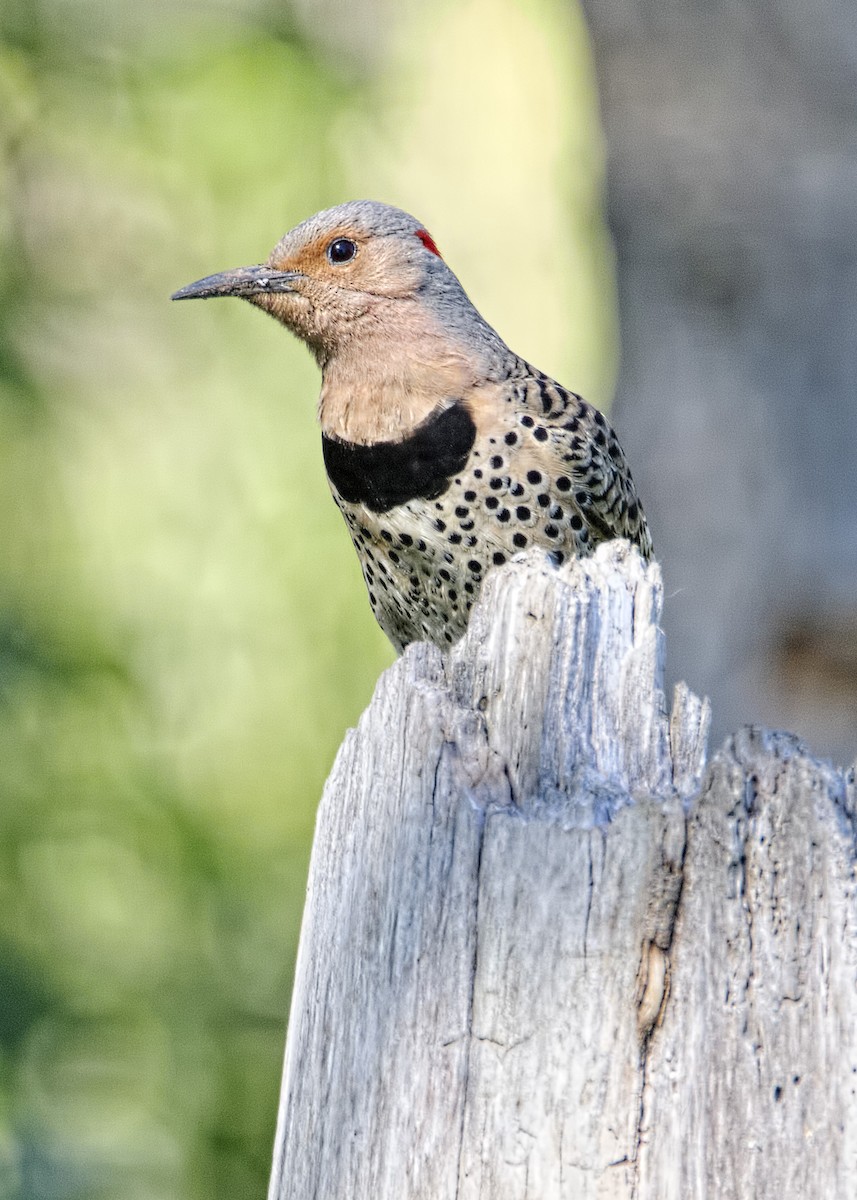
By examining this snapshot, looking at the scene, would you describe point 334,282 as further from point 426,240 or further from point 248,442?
point 248,442

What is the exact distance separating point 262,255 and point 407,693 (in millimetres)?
4550

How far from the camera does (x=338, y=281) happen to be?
3.80 metres

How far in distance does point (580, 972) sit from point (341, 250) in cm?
252

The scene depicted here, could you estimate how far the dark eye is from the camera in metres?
3.82

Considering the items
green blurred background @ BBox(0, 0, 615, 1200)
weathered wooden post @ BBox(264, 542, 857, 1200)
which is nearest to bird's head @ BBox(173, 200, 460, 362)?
weathered wooden post @ BBox(264, 542, 857, 1200)

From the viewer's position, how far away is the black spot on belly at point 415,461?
354 centimetres

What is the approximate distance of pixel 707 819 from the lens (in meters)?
1.68

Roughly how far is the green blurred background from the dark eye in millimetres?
2248

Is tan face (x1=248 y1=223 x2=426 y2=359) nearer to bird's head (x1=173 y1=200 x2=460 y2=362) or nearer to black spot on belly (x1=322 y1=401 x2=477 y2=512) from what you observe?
bird's head (x1=173 y1=200 x2=460 y2=362)

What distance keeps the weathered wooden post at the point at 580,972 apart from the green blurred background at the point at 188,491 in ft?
12.4

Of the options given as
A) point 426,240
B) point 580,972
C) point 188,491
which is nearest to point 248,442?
point 188,491

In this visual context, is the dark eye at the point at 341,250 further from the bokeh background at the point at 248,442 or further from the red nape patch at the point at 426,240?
the bokeh background at the point at 248,442

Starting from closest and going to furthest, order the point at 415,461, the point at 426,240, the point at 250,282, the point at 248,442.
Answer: the point at 415,461 < the point at 250,282 < the point at 426,240 < the point at 248,442

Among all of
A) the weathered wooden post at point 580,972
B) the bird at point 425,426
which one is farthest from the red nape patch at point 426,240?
the weathered wooden post at point 580,972
